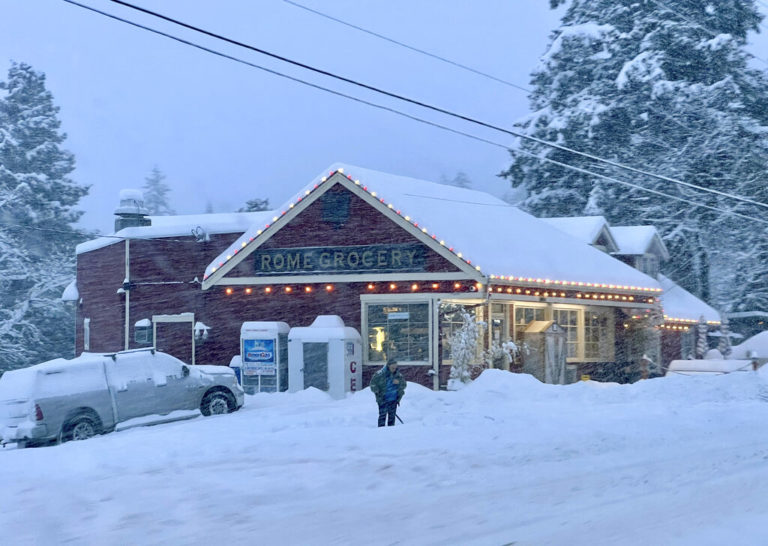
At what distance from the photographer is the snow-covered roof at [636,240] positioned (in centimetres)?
3909

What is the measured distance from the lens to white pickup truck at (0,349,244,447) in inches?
749

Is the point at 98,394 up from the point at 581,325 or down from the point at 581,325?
down

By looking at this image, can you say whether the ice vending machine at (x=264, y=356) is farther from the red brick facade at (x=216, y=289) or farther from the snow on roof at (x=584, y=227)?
the snow on roof at (x=584, y=227)

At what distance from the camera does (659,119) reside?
156 feet

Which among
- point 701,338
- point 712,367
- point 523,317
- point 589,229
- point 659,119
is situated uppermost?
point 659,119

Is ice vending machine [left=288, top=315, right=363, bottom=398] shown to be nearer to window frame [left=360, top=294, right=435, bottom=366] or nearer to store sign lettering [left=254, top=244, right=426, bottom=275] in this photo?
window frame [left=360, top=294, right=435, bottom=366]

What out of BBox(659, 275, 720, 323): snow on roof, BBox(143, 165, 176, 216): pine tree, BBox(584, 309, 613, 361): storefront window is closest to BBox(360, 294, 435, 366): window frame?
BBox(584, 309, 613, 361): storefront window

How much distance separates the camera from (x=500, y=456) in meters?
13.7

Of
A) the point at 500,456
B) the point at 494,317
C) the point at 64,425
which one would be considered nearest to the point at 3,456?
the point at 64,425

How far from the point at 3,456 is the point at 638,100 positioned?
130 feet

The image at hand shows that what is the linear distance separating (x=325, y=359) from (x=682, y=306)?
21677 millimetres

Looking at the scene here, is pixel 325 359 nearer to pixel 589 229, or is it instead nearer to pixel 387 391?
pixel 387 391

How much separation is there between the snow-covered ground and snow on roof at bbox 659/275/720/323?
2094cm

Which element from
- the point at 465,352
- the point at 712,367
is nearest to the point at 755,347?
the point at 712,367
